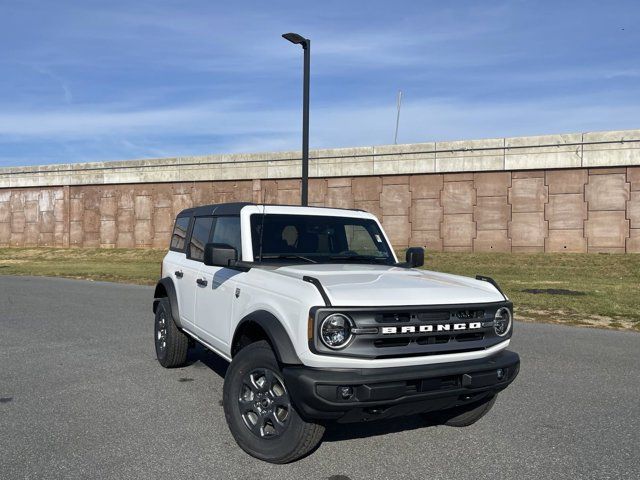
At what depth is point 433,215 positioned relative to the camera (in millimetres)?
27016

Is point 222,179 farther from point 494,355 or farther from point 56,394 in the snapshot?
point 494,355

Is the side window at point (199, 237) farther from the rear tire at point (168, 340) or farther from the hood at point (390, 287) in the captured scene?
the hood at point (390, 287)

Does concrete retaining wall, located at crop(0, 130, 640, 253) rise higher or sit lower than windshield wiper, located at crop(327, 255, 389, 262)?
higher

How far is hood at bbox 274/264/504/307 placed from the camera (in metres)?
4.00

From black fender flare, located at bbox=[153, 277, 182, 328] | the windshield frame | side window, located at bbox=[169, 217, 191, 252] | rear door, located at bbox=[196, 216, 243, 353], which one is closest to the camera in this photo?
rear door, located at bbox=[196, 216, 243, 353]

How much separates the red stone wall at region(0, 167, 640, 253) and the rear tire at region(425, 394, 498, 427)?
21.6 metres

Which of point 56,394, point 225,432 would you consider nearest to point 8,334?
point 56,394

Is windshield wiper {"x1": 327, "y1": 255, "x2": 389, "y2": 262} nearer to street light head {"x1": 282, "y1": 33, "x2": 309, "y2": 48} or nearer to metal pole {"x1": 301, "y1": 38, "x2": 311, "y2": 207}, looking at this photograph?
metal pole {"x1": 301, "y1": 38, "x2": 311, "y2": 207}

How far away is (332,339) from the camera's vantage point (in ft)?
12.8

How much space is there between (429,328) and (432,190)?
2363cm

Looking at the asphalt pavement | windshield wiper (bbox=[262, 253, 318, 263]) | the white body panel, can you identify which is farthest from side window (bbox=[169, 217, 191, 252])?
windshield wiper (bbox=[262, 253, 318, 263])

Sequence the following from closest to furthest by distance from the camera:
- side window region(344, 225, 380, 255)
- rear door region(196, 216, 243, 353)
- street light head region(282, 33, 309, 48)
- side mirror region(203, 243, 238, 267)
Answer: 1. side mirror region(203, 243, 238, 267)
2. rear door region(196, 216, 243, 353)
3. side window region(344, 225, 380, 255)
4. street light head region(282, 33, 309, 48)

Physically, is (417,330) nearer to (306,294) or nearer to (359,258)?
(306,294)

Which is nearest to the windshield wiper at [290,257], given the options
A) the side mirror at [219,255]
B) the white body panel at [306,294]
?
the white body panel at [306,294]
